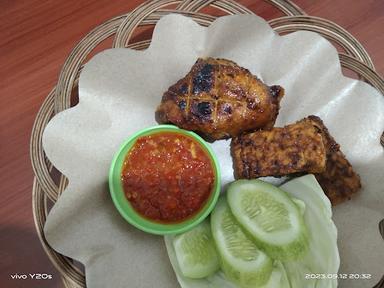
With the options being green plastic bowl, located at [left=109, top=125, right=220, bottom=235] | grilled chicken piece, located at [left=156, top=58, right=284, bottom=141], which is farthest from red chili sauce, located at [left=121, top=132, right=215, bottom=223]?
grilled chicken piece, located at [left=156, top=58, right=284, bottom=141]

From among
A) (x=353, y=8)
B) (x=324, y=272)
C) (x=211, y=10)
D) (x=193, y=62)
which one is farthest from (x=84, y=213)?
(x=353, y=8)

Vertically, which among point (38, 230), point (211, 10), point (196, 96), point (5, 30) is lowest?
point (38, 230)

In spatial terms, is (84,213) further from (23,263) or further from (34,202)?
(23,263)

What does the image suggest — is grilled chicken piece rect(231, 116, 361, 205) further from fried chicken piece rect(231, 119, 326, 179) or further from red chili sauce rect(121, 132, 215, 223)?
red chili sauce rect(121, 132, 215, 223)

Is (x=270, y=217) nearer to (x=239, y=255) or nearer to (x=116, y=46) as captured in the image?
(x=239, y=255)

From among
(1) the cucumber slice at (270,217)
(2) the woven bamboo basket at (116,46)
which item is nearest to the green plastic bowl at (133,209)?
(1) the cucumber slice at (270,217)

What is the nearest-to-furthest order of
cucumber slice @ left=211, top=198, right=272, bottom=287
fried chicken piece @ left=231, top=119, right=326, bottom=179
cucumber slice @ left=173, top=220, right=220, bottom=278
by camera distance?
1. cucumber slice @ left=211, top=198, right=272, bottom=287
2. cucumber slice @ left=173, top=220, right=220, bottom=278
3. fried chicken piece @ left=231, top=119, right=326, bottom=179

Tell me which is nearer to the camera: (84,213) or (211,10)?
(84,213)
